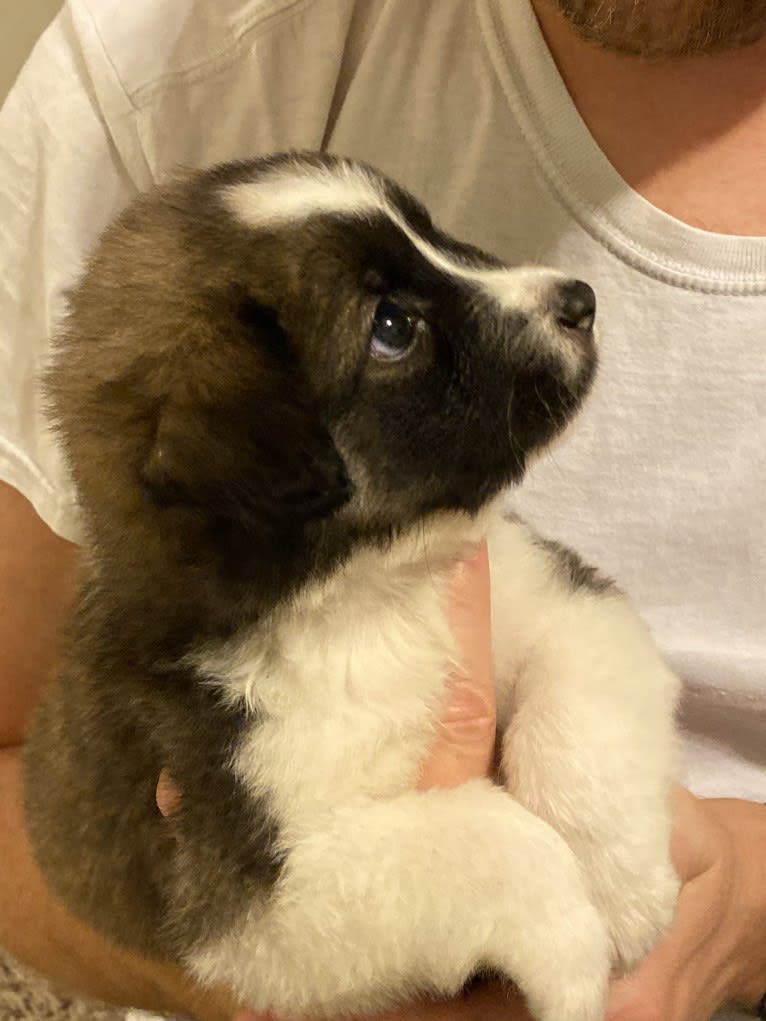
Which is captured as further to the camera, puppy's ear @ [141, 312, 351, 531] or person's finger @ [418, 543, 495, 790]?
person's finger @ [418, 543, 495, 790]

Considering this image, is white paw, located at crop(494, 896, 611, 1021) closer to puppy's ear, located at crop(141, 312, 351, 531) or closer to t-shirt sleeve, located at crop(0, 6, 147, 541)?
puppy's ear, located at crop(141, 312, 351, 531)

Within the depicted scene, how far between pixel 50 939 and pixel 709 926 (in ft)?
3.67

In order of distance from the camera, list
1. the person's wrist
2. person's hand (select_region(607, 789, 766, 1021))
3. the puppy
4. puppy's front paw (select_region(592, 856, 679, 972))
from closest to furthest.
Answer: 1. the puppy
2. puppy's front paw (select_region(592, 856, 679, 972))
3. person's hand (select_region(607, 789, 766, 1021))
4. the person's wrist

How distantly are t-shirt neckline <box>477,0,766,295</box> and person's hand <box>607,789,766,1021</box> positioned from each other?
32.9 inches

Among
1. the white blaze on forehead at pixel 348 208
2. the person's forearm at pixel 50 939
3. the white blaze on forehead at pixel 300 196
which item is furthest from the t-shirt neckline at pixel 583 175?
the person's forearm at pixel 50 939

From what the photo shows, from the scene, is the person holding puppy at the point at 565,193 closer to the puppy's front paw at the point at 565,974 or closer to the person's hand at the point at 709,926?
the person's hand at the point at 709,926

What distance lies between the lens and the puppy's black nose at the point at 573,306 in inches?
49.4

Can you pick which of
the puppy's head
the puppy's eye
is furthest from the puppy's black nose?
the puppy's eye

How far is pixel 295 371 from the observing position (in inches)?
43.8

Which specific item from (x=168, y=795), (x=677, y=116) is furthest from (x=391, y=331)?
(x=677, y=116)

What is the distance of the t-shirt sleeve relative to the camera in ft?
4.93

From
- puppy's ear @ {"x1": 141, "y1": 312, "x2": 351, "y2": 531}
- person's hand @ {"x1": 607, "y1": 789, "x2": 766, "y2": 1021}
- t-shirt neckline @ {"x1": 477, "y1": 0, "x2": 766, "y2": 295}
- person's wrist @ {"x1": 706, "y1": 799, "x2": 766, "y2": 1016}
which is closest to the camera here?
puppy's ear @ {"x1": 141, "y1": 312, "x2": 351, "y2": 531}

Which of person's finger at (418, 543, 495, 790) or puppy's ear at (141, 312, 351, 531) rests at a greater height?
puppy's ear at (141, 312, 351, 531)

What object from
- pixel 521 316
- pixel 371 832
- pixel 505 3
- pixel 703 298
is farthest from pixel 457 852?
pixel 505 3
